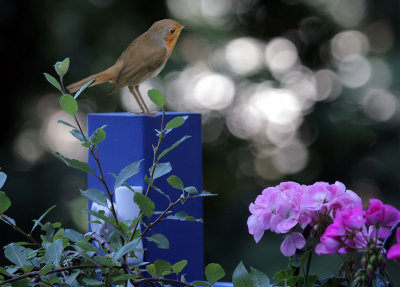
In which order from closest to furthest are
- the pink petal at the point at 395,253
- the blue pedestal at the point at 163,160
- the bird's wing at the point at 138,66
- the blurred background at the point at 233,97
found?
the pink petal at the point at 395,253, the blue pedestal at the point at 163,160, the bird's wing at the point at 138,66, the blurred background at the point at 233,97

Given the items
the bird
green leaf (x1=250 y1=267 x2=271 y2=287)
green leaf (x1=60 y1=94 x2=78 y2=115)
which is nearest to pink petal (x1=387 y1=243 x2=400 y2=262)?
green leaf (x1=250 y1=267 x2=271 y2=287)

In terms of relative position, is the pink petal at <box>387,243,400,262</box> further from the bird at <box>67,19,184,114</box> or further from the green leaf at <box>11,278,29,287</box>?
the bird at <box>67,19,184,114</box>

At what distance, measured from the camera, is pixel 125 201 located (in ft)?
3.27

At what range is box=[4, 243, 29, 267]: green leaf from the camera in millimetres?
798

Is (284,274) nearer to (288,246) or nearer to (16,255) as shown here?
(288,246)

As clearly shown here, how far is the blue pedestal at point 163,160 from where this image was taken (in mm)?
989

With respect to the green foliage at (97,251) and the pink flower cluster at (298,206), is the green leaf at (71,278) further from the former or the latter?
the pink flower cluster at (298,206)

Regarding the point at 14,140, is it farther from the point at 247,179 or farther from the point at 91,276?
the point at 91,276

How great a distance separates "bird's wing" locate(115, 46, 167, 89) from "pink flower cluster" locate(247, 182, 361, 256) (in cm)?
37

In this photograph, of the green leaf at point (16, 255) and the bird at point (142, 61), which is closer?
the green leaf at point (16, 255)

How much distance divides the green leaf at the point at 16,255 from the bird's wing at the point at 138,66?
39 centimetres

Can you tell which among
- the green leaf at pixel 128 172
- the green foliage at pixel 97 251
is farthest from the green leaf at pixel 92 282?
the green leaf at pixel 128 172

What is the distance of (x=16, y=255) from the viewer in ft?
2.63

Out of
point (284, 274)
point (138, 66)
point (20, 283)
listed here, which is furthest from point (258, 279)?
point (138, 66)
